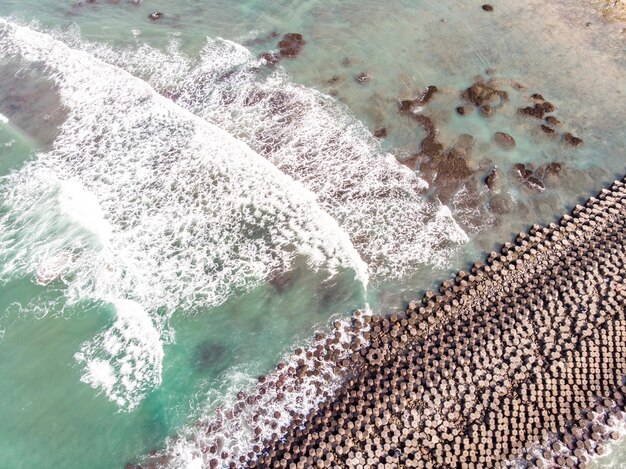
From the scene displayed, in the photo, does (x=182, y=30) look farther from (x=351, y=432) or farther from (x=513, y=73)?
(x=351, y=432)

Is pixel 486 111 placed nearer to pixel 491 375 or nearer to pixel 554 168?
pixel 554 168

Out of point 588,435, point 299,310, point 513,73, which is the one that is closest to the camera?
point 588,435

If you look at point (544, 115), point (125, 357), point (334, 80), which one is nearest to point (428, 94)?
point (334, 80)

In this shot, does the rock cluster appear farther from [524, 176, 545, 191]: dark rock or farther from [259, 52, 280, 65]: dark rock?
[259, 52, 280, 65]: dark rock

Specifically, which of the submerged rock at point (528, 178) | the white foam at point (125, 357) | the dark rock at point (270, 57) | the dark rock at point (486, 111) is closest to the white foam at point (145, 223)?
the white foam at point (125, 357)

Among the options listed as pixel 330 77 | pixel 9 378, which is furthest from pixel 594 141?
pixel 9 378

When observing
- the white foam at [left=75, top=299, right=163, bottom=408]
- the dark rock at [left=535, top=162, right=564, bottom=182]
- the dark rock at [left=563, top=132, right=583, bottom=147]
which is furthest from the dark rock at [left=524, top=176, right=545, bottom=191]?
the white foam at [left=75, top=299, right=163, bottom=408]
